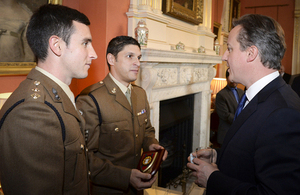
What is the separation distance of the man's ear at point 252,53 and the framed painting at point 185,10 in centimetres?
209

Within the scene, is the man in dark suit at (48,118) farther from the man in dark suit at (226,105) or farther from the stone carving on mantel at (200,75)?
the stone carving on mantel at (200,75)

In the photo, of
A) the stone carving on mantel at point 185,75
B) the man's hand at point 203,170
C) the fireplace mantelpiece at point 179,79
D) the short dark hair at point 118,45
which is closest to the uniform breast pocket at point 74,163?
the man's hand at point 203,170

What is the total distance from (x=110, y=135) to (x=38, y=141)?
0.86m

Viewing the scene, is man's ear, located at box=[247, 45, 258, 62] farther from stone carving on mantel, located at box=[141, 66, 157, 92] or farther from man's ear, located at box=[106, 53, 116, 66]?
stone carving on mantel, located at box=[141, 66, 157, 92]

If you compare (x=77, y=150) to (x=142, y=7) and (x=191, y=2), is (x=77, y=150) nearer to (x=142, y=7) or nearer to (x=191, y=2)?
→ (x=142, y=7)

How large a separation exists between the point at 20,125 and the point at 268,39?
4.36 feet

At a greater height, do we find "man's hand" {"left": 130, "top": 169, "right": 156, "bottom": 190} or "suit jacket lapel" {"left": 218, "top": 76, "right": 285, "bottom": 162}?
"suit jacket lapel" {"left": 218, "top": 76, "right": 285, "bottom": 162}

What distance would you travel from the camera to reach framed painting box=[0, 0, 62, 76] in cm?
175

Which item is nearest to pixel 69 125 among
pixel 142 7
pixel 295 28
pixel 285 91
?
pixel 285 91

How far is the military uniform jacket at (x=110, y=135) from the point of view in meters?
1.69

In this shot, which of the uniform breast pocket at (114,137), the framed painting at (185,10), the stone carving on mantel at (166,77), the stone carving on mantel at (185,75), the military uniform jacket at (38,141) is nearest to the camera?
the military uniform jacket at (38,141)

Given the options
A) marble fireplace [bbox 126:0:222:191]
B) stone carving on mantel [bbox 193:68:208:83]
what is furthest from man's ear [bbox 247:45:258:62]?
stone carving on mantel [bbox 193:68:208:83]

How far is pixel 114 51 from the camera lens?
1977 millimetres

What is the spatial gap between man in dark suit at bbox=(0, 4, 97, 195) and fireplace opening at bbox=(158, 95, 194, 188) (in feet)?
7.51
